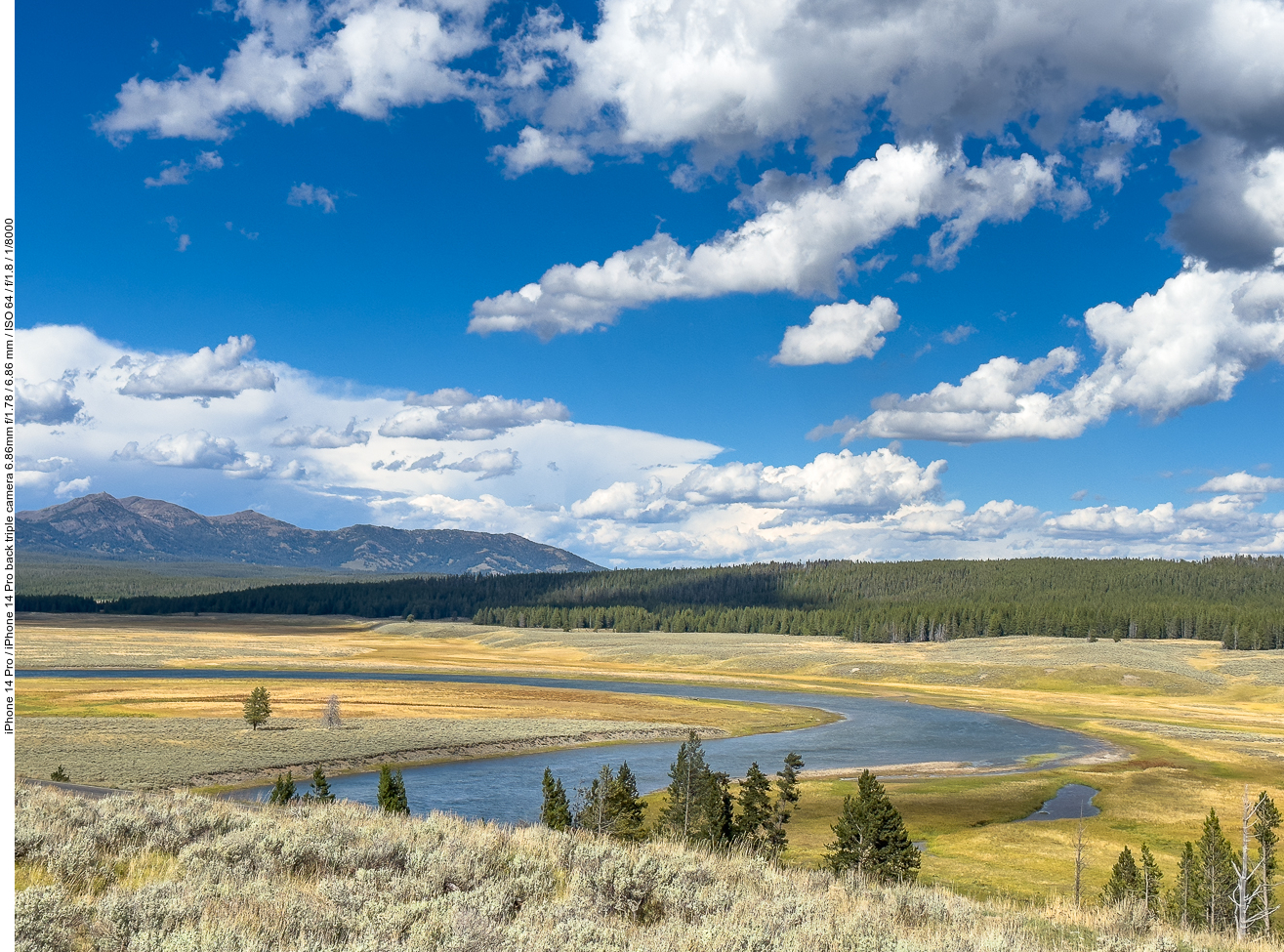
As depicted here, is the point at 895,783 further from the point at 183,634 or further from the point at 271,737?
the point at 183,634

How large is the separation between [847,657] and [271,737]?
100 m

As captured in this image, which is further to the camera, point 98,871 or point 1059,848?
point 1059,848

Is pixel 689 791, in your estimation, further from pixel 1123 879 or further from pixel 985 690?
pixel 985 690

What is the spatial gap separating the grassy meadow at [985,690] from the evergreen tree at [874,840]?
3.21 meters

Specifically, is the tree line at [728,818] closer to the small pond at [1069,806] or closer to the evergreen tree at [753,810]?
the evergreen tree at [753,810]

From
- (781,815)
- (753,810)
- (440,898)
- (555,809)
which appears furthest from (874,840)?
(440,898)

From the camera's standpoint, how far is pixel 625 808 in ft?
124

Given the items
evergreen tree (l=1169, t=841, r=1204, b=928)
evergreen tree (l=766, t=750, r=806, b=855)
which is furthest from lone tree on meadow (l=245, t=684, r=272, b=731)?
evergreen tree (l=1169, t=841, r=1204, b=928)

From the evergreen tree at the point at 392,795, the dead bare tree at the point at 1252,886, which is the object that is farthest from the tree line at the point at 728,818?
the dead bare tree at the point at 1252,886

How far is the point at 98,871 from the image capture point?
11.7 metres

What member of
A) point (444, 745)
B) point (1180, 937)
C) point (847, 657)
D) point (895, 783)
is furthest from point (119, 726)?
point (847, 657)

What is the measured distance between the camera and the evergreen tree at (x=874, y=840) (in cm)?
3169

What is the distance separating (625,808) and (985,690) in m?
95.0

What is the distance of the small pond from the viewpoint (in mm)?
48906
